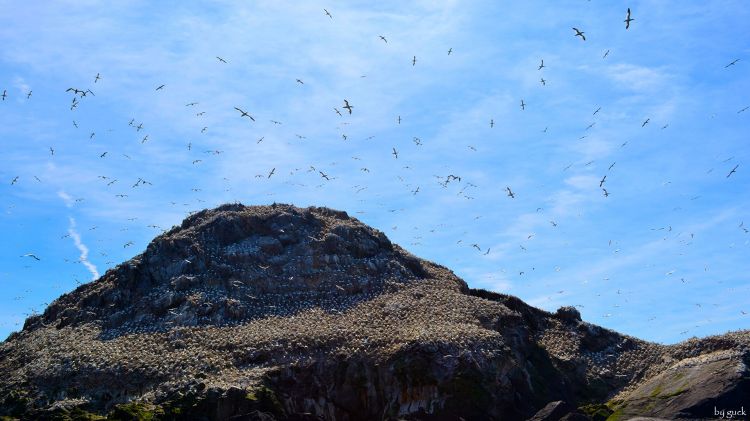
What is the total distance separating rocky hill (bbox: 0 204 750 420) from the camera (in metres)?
62.5

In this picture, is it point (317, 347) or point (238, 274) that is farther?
point (238, 274)

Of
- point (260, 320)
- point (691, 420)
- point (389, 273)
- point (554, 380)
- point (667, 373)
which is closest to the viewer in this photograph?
point (691, 420)

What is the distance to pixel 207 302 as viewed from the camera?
7919cm

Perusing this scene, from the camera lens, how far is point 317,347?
69625 millimetres

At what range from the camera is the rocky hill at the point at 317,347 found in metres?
62.5

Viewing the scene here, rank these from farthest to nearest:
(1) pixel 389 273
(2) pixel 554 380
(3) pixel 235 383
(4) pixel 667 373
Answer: (1) pixel 389 273 < (2) pixel 554 380 < (4) pixel 667 373 < (3) pixel 235 383

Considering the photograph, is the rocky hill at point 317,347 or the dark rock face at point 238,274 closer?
the rocky hill at point 317,347

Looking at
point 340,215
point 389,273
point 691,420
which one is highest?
point 340,215

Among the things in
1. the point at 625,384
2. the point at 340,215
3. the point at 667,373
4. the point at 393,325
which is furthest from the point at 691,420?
the point at 340,215

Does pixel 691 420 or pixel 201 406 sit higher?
pixel 201 406

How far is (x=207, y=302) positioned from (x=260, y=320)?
19.4ft

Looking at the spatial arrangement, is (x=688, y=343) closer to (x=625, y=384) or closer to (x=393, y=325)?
(x=625, y=384)

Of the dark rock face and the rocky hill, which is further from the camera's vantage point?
the dark rock face

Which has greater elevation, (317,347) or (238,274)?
(238,274)
